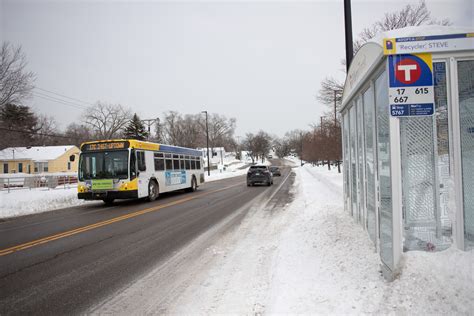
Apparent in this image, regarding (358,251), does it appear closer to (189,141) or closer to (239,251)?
(239,251)

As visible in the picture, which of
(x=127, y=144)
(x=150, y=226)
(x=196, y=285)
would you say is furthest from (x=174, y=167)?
(x=196, y=285)

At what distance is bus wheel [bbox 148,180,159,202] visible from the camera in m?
15.1

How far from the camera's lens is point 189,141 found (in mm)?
92125

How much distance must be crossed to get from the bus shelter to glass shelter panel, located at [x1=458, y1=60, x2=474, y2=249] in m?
0.01

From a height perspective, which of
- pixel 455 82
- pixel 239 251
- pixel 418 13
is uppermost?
pixel 418 13

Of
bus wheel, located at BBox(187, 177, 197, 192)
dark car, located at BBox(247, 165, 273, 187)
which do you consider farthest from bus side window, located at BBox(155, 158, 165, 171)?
dark car, located at BBox(247, 165, 273, 187)

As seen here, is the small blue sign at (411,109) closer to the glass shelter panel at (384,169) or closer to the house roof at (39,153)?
the glass shelter panel at (384,169)

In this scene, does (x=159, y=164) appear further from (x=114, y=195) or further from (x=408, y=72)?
(x=408, y=72)

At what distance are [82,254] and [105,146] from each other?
28.5 ft

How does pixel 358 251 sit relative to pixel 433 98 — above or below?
below

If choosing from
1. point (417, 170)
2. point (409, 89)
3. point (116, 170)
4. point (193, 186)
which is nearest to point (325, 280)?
point (417, 170)

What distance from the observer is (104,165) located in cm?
1376

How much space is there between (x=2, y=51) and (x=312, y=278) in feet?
74.2

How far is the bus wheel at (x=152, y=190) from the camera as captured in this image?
15072mm
